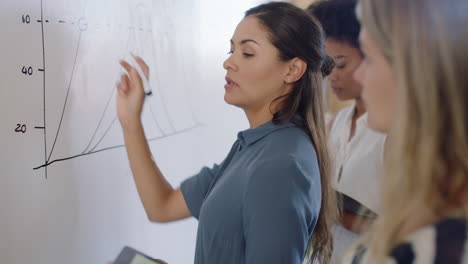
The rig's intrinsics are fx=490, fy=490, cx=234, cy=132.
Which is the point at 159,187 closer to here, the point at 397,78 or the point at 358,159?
the point at 358,159

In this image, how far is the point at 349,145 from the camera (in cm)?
135

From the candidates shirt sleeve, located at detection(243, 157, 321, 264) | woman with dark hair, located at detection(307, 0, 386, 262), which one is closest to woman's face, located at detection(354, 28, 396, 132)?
shirt sleeve, located at detection(243, 157, 321, 264)

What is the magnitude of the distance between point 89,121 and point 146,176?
0.17m

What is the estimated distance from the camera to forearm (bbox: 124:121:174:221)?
3.27 feet

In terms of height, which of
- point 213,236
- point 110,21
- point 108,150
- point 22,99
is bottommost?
point 213,236

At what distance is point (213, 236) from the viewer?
885mm

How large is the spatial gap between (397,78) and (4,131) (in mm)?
632

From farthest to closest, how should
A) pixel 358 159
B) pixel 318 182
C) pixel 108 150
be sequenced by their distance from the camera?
pixel 358 159, pixel 108 150, pixel 318 182

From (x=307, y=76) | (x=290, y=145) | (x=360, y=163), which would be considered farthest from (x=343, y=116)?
(x=290, y=145)

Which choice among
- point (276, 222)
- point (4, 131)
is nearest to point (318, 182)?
point (276, 222)

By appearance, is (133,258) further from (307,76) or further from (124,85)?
(307,76)

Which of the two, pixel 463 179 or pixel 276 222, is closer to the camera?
pixel 463 179

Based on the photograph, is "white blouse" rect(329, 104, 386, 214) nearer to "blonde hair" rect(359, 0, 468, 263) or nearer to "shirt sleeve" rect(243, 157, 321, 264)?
"shirt sleeve" rect(243, 157, 321, 264)

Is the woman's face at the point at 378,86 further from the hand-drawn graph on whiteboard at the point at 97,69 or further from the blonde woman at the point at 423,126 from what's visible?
the hand-drawn graph on whiteboard at the point at 97,69
